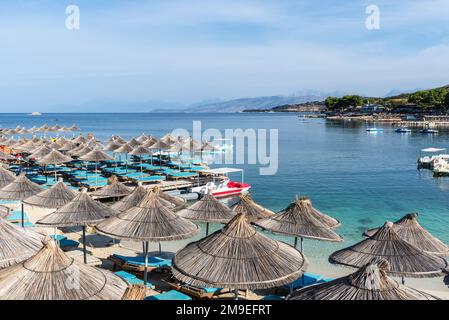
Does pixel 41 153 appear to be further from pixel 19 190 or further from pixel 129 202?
pixel 129 202

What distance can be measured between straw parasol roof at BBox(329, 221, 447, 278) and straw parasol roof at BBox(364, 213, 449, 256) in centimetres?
148

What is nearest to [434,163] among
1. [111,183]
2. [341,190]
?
[341,190]

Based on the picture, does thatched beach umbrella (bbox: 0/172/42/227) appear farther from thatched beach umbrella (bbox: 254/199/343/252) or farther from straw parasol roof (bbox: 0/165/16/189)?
thatched beach umbrella (bbox: 254/199/343/252)

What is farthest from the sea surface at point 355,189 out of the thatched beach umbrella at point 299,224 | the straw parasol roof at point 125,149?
the straw parasol roof at point 125,149

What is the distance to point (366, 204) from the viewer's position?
2398 centimetres

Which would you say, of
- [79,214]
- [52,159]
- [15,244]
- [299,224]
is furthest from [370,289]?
[52,159]

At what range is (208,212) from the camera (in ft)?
42.3

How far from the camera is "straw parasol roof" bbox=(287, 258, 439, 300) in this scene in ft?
16.9

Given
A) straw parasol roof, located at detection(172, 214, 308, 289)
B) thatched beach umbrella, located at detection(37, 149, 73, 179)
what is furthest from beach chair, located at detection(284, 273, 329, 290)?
thatched beach umbrella, located at detection(37, 149, 73, 179)

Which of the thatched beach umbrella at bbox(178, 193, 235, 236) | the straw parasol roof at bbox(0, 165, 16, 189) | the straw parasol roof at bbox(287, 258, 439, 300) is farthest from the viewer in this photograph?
the straw parasol roof at bbox(0, 165, 16, 189)

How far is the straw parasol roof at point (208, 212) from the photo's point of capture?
41.7 ft

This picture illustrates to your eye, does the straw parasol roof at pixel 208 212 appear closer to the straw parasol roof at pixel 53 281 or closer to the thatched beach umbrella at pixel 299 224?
the thatched beach umbrella at pixel 299 224

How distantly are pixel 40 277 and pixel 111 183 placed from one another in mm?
11415

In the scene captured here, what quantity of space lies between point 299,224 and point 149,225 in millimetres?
3794
